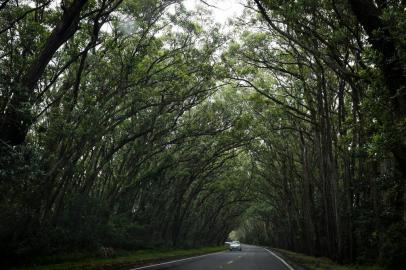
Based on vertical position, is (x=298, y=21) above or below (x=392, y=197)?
above

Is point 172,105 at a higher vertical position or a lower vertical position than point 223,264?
higher

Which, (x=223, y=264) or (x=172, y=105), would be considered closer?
(x=223, y=264)

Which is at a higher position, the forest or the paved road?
the forest

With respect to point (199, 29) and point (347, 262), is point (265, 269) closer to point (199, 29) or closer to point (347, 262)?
point (347, 262)

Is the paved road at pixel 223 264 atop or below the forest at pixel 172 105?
below

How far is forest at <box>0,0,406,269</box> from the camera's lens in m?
9.91

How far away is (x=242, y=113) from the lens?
93.9 ft

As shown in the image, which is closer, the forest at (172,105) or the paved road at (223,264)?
the forest at (172,105)

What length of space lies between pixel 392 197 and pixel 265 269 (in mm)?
6025

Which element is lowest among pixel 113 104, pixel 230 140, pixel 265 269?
pixel 265 269

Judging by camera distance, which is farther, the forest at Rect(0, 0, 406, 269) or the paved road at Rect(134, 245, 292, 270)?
the paved road at Rect(134, 245, 292, 270)

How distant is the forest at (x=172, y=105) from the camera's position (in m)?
9.91

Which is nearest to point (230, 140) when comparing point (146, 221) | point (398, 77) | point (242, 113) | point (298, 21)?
Result: point (242, 113)

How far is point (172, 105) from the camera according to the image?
25.2 m
